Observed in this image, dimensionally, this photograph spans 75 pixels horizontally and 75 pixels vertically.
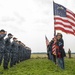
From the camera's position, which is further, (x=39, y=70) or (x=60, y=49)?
(x=60, y=49)

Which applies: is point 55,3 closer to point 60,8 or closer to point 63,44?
point 60,8

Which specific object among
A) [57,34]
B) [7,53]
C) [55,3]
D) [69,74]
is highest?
[55,3]

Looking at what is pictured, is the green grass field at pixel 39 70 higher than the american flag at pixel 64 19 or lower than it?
lower

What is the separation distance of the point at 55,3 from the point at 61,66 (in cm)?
437

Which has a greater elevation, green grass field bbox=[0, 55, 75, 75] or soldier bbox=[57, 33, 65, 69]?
soldier bbox=[57, 33, 65, 69]

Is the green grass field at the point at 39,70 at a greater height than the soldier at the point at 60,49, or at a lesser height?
lesser

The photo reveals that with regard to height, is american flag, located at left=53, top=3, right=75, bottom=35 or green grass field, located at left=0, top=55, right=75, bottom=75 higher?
american flag, located at left=53, top=3, right=75, bottom=35

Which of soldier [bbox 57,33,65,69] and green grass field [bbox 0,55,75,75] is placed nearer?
green grass field [bbox 0,55,75,75]

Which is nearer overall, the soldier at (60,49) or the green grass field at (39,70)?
the green grass field at (39,70)

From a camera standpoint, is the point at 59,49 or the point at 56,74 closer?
the point at 56,74

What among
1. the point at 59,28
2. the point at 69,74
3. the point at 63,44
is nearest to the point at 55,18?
the point at 59,28

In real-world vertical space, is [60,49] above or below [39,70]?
above

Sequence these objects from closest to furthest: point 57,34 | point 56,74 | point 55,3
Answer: point 56,74
point 57,34
point 55,3

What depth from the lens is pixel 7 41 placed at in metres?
16.4
